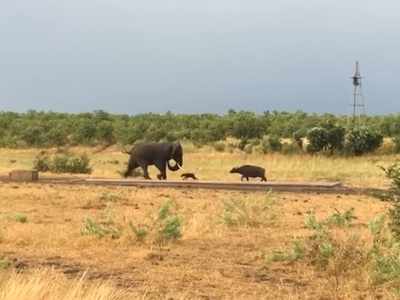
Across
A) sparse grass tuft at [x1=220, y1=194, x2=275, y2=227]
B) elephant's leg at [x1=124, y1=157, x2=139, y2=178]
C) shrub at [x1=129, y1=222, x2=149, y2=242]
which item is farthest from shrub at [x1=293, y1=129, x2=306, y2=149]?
shrub at [x1=129, y1=222, x2=149, y2=242]

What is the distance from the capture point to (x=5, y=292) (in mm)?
6680

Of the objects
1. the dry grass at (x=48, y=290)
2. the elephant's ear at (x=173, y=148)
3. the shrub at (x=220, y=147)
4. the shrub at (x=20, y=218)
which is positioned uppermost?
the elephant's ear at (x=173, y=148)

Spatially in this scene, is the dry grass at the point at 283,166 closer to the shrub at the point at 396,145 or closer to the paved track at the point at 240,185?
the shrub at the point at 396,145

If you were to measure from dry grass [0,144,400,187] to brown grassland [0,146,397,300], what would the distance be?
35.4 feet

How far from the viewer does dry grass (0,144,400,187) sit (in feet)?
105

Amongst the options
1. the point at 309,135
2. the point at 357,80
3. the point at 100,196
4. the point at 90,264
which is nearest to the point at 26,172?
the point at 100,196

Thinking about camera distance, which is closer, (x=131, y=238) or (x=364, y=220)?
(x=131, y=238)

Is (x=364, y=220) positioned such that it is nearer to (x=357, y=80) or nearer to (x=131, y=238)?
(x=131, y=238)

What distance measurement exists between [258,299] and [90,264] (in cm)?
287

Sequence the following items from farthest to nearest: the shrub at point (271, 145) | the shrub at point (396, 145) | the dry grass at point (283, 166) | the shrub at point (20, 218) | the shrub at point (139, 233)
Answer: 1. the shrub at point (271, 145)
2. the shrub at point (396, 145)
3. the dry grass at point (283, 166)
4. the shrub at point (20, 218)
5. the shrub at point (139, 233)

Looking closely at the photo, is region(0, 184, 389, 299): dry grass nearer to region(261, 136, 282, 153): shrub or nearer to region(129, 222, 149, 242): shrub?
region(129, 222, 149, 242): shrub

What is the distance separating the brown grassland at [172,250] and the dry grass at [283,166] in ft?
35.4

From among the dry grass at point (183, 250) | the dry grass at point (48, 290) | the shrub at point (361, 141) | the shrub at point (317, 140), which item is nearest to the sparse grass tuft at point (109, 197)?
the dry grass at point (183, 250)

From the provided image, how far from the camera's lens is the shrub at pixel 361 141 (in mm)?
42969
